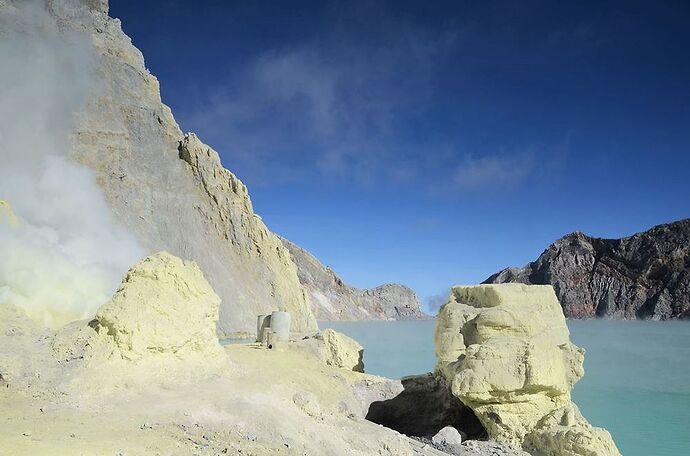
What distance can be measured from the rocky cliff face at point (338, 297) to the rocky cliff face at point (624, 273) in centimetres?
3490

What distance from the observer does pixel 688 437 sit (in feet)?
50.6

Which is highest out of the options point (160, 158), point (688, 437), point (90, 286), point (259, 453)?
point (160, 158)

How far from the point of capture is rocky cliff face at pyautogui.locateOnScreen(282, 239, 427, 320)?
10162 centimetres

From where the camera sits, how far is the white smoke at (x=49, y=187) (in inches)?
739

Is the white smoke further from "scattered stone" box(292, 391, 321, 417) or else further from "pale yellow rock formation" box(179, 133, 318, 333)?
"scattered stone" box(292, 391, 321, 417)

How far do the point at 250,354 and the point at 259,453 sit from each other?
6781 millimetres

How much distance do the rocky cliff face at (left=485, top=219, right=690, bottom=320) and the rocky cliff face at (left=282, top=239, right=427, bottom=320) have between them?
3490cm

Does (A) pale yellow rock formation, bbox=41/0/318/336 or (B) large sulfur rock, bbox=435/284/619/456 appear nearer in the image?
(B) large sulfur rock, bbox=435/284/619/456

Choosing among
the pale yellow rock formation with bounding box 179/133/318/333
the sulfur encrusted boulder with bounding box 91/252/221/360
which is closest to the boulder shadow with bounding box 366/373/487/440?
the sulfur encrusted boulder with bounding box 91/252/221/360

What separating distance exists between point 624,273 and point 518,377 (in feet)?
381

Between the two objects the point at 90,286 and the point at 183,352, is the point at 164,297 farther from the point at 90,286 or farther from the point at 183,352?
the point at 90,286

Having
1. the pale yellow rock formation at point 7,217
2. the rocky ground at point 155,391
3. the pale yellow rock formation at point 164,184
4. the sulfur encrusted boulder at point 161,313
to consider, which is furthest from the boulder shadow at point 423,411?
the pale yellow rock formation at point 164,184

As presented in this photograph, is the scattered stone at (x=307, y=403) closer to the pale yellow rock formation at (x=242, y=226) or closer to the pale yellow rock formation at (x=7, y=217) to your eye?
the pale yellow rock formation at (x=7, y=217)

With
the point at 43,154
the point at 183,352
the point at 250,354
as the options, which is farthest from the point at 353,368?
the point at 43,154
